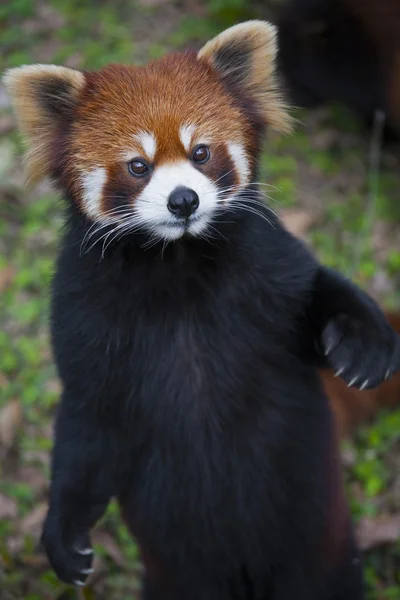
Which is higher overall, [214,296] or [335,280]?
[335,280]

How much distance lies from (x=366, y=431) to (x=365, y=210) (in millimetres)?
1668

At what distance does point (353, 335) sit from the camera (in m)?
2.99

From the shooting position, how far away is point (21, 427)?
14.7 feet

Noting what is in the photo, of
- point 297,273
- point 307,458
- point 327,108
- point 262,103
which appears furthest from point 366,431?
point 327,108

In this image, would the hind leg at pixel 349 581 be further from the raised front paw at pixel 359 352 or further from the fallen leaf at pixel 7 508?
the fallen leaf at pixel 7 508

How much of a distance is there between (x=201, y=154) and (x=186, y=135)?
2.9 inches

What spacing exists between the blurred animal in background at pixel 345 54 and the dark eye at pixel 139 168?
3.58 metres

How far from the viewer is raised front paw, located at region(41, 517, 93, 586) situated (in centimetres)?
315

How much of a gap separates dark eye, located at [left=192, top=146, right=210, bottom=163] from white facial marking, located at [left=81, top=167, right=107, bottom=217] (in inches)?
11.1

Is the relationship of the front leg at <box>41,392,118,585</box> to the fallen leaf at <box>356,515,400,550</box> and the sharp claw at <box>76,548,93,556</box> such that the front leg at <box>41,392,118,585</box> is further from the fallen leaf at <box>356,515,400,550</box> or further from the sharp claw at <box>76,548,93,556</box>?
the fallen leaf at <box>356,515,400,550</box>

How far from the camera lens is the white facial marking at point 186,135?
2.72 m

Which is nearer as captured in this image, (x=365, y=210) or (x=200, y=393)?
(x=200, y=393)

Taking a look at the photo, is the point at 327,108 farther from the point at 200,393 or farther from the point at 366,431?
the point at 200,393

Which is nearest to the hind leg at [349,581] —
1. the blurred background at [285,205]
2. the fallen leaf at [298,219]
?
the blurred background at [285,205]
